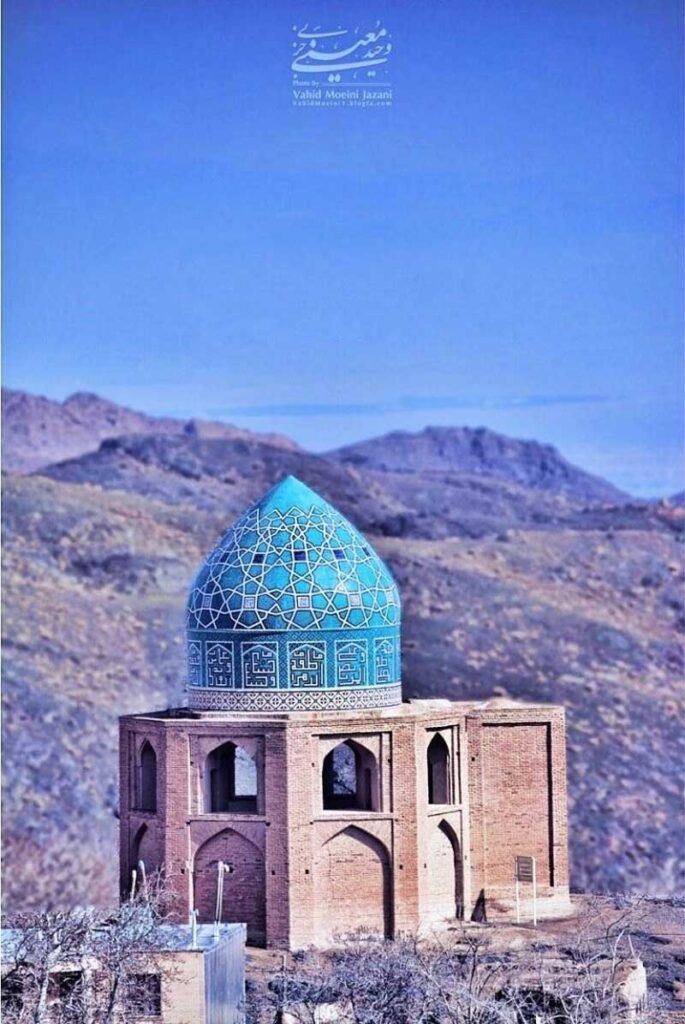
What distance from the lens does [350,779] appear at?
67.8ft

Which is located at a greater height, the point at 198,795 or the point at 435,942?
the point at 198,795

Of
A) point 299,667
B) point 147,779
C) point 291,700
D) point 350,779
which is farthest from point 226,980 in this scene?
point 350,779

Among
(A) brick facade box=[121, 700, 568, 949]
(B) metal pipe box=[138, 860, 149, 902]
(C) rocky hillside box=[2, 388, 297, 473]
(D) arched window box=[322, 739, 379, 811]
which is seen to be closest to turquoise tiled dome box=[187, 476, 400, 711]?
(A) brick facade box=[121, 700, 568, 949]

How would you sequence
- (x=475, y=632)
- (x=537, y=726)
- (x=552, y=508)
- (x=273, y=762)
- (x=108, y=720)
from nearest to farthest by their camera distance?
(x=273, y=762) < (x=537, y=726) < (x=108, y=720) < (x=475, y=632) < (x=552, y=508)

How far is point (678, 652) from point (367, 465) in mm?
18837

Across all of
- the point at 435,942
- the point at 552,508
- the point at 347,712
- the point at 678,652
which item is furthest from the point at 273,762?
the point at 552,508

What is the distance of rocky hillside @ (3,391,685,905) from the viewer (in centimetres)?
3938

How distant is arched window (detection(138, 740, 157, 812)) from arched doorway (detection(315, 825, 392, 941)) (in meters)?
1.79

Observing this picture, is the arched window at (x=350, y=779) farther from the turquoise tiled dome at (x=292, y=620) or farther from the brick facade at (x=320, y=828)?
the turquoise tiled dome at (x=292, y=620)

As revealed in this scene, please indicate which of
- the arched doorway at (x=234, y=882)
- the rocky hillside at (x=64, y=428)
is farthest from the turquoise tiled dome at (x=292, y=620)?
the rocky hillside at (x=64, y=428)

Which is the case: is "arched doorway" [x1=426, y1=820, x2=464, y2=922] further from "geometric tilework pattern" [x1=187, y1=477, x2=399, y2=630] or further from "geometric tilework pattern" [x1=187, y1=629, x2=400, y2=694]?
"geometric tilework pattern" [x1=187, y1=477, x2=399, y2=630]

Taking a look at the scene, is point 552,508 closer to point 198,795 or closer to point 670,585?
point 670,585

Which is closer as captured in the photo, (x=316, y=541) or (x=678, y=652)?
(x=316, y=541)

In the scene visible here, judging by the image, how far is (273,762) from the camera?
17.8 meters
